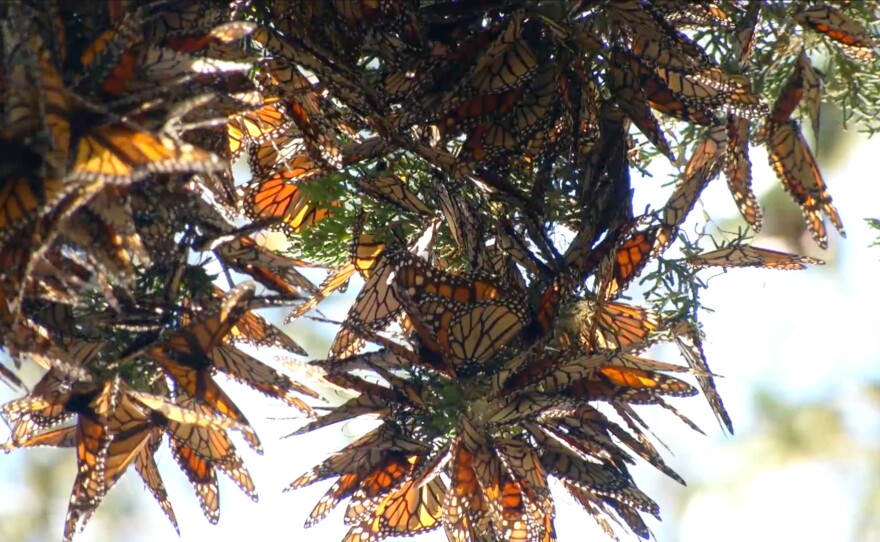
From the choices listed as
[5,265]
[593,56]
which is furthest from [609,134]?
[5,265]

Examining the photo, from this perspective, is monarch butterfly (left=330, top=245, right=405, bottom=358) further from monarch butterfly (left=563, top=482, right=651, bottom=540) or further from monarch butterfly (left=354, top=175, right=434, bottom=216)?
monarch butterfly (left=563, top=482, right=651, bottom=540)

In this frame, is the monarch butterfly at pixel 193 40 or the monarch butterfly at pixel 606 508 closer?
the monarch butterfly at pixel 193 40

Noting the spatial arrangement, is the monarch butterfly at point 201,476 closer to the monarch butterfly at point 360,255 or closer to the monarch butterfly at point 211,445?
the monarch butterfly at point 211,445

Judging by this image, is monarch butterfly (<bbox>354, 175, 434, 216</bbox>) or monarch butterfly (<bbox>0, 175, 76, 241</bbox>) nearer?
monarch butterfly (<bbox>0, 175, 76, 241</bbox>)

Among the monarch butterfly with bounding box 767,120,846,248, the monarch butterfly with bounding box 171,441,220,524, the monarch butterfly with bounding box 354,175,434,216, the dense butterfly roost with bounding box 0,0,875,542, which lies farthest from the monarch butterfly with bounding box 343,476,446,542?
the monarch butterfly with bounding box 767,120,846,248

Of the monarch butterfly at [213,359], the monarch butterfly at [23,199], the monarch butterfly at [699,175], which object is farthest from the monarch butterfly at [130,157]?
the monarch butterfly at [699,175]

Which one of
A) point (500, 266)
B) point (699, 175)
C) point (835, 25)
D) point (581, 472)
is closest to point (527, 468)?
point (581, 472)
